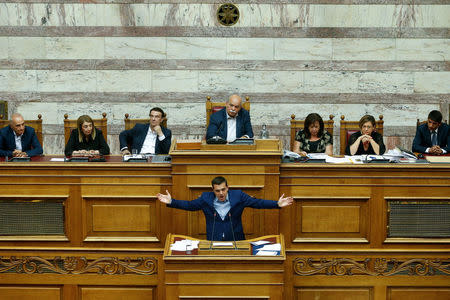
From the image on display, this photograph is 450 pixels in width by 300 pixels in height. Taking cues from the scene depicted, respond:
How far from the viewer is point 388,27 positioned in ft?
28.8

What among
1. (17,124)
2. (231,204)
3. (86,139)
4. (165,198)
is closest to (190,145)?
(165,198)

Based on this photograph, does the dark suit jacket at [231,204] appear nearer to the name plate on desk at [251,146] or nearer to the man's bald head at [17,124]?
the name plate on desk at [251,146]

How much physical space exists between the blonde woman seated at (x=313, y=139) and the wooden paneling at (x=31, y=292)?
111 inches

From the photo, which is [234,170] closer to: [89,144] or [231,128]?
[231,128]

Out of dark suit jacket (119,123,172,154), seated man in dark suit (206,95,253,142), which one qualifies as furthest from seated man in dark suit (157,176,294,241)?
seated man in dark suit (206,95,253,142)

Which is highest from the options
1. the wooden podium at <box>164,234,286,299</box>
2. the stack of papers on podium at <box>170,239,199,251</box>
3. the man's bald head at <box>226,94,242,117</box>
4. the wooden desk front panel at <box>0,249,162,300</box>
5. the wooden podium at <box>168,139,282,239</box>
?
the man's bald head at <box>226,94,242,117</box>

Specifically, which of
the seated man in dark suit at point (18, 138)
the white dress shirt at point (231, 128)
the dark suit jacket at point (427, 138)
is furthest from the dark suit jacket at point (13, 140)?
the dark suit jacket at point (427, 138)

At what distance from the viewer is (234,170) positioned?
18.2 ft

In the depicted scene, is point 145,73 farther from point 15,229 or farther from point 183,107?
point 15,229

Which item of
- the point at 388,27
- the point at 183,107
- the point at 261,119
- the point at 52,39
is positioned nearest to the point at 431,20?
the point at 388,27

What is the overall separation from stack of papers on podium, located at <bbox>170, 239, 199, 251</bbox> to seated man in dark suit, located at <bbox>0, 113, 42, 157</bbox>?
246cm

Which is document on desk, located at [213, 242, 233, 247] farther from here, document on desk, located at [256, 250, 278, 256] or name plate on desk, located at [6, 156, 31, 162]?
name plate on desk, located at [6, 156, 31, 162]

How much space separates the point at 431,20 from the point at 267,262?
221 inches

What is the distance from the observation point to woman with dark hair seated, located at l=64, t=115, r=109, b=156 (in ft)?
21.5
